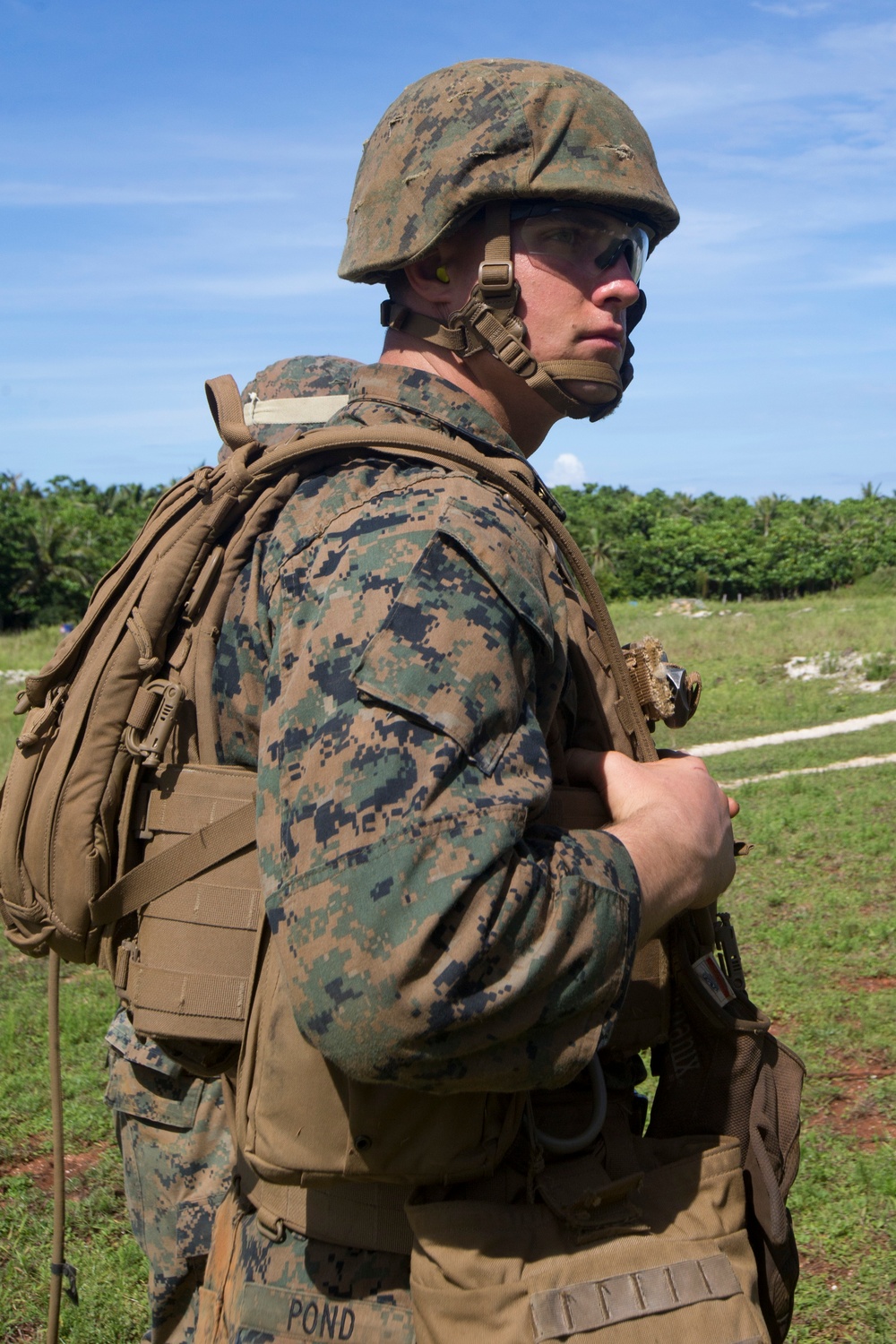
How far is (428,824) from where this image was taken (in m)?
1.42

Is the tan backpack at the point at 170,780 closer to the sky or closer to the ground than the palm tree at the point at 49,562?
closer to the ground

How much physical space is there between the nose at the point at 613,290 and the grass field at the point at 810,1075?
9.96 ft

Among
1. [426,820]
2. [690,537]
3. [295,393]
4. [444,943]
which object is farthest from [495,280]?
[690,537]

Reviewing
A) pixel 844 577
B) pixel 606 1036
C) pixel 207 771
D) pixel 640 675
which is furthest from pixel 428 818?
pixel 844 577

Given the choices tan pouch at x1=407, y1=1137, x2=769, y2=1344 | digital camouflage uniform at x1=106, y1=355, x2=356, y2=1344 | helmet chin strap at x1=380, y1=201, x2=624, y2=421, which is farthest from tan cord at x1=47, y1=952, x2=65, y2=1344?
helmet chin strap at x1=380, y1=201, x2=624, y2=421

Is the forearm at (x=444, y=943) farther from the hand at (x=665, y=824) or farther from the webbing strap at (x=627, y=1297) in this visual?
the webbing strap at (x=627, y=1297)

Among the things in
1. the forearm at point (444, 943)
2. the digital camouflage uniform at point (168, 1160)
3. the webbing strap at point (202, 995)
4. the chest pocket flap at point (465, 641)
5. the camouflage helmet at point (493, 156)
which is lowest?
the digital camouflage uniform at point (168, 1160)

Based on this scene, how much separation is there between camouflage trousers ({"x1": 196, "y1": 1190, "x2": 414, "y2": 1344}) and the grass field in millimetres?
2362

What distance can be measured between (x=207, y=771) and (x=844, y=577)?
51137mm

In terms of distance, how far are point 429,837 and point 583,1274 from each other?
668mm

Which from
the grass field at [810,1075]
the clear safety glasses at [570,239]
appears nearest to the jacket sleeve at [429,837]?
the clear safety glasses at [570,239]

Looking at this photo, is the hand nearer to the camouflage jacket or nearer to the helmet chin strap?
the camouflage jacket

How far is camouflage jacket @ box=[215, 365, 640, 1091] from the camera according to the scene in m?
1.41

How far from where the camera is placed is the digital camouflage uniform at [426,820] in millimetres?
1407
